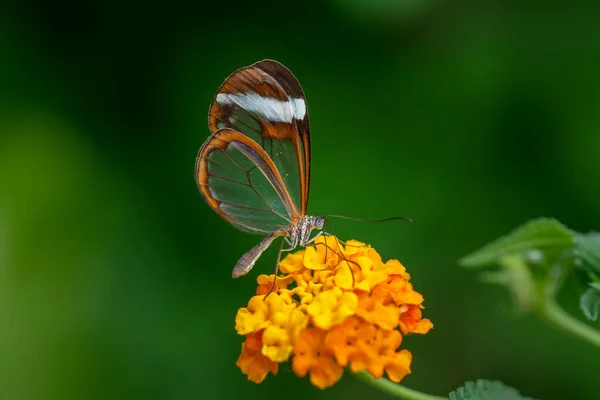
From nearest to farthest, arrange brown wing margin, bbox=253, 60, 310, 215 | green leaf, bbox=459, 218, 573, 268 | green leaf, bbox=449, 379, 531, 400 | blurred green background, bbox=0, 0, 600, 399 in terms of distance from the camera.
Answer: green leaf, bbox=459, 218, 573, 268 < green leaf, bbox=449, 379, 531, 400 < brown wing margin, bbox=253, 60, 310, 215 < blurred green background, bbox=0, 0, 600, 399

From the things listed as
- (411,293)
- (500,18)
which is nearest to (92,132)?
(500,18)

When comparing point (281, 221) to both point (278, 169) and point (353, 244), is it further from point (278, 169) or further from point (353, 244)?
point (353, 244)

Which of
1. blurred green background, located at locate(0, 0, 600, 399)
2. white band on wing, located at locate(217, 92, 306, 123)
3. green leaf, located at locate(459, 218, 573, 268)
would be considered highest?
white band on wing, located at locate(217, 92, 306, 123)

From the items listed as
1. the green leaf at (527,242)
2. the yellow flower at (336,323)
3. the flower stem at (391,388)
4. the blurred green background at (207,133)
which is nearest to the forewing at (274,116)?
the yellow flower at (336,323)

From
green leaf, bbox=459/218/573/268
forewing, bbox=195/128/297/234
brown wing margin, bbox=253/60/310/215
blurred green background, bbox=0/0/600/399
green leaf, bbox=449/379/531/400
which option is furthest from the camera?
blurred green background, bbox=0/0/600/399

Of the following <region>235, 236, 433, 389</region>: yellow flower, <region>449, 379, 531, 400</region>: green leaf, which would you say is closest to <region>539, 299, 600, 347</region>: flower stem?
<region>449, 379, 531, 400</region>: green leaf

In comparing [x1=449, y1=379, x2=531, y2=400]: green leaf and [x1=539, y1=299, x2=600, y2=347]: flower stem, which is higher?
[x1=539, y1=299, x2=600, y2=347]: flower stem

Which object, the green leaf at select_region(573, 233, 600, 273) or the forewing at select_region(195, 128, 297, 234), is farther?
the forewing at select_region(195, 128, 297, 234)

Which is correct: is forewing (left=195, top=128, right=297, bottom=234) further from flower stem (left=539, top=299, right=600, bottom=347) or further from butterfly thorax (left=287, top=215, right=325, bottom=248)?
flower stem (left=539, top=299, right=600, bottom=347)
